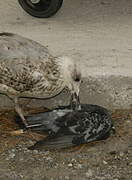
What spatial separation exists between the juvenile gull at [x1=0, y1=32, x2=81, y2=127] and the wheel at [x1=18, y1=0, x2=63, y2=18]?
158cm

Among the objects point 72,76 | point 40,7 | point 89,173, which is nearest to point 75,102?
point 72,76

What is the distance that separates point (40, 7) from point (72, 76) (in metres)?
1.84

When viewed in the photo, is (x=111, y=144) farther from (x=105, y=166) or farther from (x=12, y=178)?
(x=12, y=178)

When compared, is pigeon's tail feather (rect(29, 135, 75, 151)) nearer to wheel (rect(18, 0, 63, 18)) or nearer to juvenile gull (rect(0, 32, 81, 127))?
juvenile gull (rect(0, 32, 81, 127))

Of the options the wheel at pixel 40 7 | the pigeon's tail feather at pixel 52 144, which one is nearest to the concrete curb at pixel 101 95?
the pigeon's tail feather at pixel 52 144

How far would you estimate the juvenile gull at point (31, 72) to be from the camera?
4.32 m

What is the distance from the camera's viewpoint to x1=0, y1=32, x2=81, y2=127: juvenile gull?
14.2ft

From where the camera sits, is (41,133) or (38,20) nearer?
(41,133)

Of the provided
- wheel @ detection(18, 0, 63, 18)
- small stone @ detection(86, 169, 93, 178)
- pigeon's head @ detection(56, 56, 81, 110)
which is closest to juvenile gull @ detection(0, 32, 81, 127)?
pigeon's head @ detection(56, 56, 81, 110)

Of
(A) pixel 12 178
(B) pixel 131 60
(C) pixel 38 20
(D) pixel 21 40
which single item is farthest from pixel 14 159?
(C) pixel 38 20

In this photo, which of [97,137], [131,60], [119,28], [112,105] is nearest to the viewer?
[97,137]

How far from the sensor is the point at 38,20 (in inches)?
243

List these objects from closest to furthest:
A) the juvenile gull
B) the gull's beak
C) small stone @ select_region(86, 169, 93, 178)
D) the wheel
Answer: small stone @ select_region(86, 169, 93, 178)
the juvenile gull
the gull's beak
the wheel

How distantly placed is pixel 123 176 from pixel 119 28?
2338 mm
